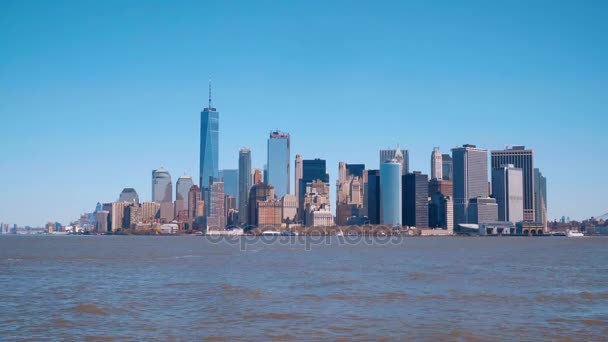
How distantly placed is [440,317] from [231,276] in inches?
1102

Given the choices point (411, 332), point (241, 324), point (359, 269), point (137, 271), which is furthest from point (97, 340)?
point (359, 269)

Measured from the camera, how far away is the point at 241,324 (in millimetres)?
33219

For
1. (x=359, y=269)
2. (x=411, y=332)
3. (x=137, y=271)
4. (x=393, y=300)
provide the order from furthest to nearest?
(x=359, y=269) < (x=137, y=271) < (x=393, y=300) < (x=411, y=332)

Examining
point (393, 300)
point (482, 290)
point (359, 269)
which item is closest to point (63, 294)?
point (393, 300)

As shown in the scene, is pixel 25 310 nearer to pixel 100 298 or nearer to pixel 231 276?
pixel 100 298

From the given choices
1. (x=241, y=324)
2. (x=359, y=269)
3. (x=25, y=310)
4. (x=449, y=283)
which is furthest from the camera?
(x=359, y=269)

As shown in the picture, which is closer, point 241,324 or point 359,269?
point 241,324

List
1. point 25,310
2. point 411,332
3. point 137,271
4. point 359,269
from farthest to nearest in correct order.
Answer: point 359,269
point 137,271
point 25,310
point 411,332

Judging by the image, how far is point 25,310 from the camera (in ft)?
122

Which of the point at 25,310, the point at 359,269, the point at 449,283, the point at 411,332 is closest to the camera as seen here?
the point at 411,332

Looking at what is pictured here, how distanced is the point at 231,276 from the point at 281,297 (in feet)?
55.3

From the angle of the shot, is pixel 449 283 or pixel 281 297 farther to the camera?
pixel 449 283

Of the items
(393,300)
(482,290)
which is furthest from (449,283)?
(393,300)

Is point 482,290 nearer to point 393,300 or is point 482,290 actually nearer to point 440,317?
point 393,300
